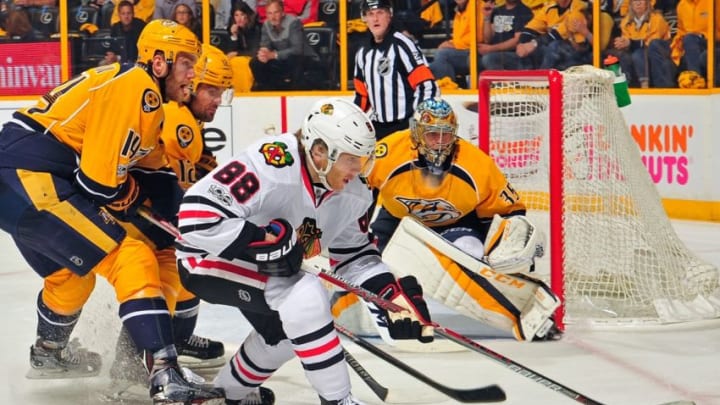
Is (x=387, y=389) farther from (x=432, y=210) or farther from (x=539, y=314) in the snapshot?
(x=432, y=210)

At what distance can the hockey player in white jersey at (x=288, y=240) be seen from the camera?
2.68m

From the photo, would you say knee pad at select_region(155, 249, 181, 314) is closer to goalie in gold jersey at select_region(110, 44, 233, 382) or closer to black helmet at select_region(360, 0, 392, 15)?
goalie in gold jersey at select_region(110, 44, 233, 382)

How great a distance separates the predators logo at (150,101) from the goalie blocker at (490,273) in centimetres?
128

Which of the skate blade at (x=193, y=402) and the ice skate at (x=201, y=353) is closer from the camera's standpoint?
the skate blade at (x=193, y=402)

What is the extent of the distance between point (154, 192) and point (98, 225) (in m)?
0.44

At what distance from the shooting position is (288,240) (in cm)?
270

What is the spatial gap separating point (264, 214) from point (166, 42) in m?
0.71

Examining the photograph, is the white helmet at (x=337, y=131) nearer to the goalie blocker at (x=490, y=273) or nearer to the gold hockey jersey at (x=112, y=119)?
the gold hockey jersey at (x=112, y=119)

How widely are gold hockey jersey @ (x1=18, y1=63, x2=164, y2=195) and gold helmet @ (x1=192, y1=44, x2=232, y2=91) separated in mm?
426

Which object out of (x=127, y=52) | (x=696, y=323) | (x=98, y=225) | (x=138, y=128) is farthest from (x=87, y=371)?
(x=127, y=52)

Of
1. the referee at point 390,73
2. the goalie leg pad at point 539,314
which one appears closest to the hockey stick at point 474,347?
the goalie leg pad at point 539,314

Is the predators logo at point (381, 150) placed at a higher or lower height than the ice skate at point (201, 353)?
higher

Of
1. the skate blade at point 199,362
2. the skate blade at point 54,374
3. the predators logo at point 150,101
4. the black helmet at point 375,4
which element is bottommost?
the skate blade at point 199,362

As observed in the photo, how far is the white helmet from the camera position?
271 centimetres
